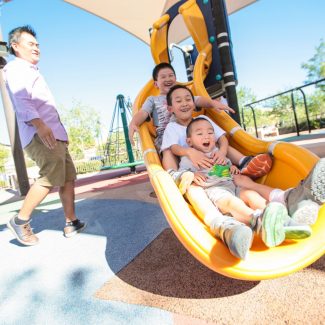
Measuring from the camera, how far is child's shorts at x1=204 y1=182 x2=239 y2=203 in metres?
1.28

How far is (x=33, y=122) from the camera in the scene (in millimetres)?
1777

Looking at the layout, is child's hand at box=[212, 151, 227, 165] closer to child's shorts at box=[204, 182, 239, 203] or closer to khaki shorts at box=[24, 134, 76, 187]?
child's shorts at box=[204, 182, 239, 203]

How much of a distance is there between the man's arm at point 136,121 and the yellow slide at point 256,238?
0.14 feet

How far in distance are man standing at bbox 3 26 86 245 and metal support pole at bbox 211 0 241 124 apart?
1728mm

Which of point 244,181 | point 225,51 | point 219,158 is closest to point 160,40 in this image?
point 225,51

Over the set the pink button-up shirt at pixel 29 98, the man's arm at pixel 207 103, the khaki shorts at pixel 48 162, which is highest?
the pink button-up shirt at pixel 29 98

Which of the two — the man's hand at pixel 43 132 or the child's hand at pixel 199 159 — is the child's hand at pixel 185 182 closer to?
the child's hand at pixel 199 159

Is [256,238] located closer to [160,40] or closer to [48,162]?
[48,162]

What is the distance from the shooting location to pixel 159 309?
1060mm

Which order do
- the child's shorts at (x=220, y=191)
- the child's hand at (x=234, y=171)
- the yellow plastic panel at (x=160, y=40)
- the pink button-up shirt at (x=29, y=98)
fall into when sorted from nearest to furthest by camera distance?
the child's shorts at (x=220, y=191) → the child's hand at (x=234, y=171) → the pink button-up shirt at (x=29, y=98) → the yellow plastic panel at (x=160, y=40)

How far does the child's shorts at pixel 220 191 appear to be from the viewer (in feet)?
4.21

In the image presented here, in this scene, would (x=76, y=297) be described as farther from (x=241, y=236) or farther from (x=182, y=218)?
(x=241, y=236)

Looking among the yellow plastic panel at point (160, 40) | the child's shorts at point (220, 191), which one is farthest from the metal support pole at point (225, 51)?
the child's shorts at point (220, 191)

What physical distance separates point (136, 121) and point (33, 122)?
735 mm
